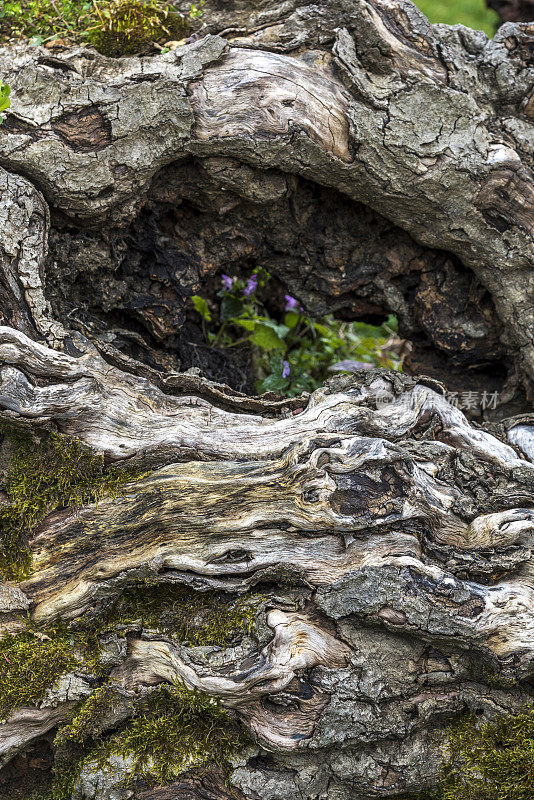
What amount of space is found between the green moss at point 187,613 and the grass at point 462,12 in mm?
11806

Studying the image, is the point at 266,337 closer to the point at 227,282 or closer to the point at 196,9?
the point at 227,282

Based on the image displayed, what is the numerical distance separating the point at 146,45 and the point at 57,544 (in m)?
3.08

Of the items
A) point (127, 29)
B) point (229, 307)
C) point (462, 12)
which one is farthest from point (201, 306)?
point (462, 12)

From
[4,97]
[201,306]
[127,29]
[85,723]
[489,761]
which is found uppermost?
[127,29]

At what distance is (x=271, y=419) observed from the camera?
3541mm

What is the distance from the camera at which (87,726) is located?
3.06 metres

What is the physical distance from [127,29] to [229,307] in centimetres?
238

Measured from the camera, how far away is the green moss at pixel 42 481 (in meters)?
3.18

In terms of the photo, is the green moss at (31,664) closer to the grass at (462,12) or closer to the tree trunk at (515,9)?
the tree trunk at (515,9)

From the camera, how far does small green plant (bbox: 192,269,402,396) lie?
17.4ft

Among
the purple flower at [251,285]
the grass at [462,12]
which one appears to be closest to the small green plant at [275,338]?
the purple flower at [251,285]

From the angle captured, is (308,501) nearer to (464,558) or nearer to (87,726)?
(464,558)

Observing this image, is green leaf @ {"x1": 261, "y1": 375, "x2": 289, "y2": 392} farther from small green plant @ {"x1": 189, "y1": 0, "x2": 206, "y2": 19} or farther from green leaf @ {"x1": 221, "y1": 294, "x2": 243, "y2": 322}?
small green plant @ {"x1": 189, "y1": 0, "x2": 206, "y2": 19}

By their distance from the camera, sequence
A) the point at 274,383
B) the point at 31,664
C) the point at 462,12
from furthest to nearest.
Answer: the point at 462,12 < the point at 274,383 < the point at 31,664
